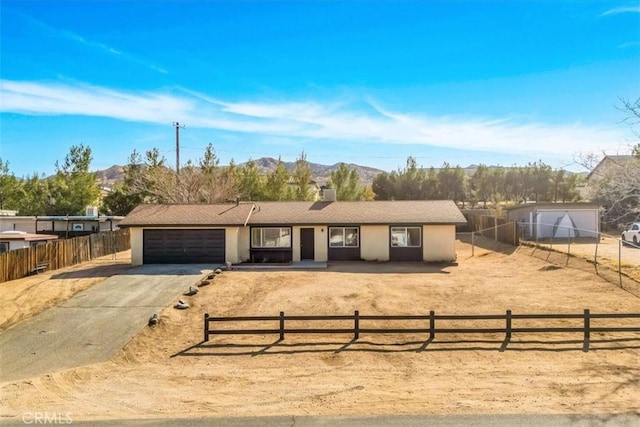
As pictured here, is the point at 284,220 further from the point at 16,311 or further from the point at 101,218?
the point at 101,218

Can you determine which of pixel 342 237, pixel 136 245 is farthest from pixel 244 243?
pixel 136 245

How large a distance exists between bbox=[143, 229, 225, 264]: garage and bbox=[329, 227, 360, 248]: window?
6.20 meters

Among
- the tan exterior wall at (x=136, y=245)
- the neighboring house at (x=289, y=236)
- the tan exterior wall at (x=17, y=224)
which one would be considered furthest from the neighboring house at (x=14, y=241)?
the tan exterior wall at (x=17, y=224)

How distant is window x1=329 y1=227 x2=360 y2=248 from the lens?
26062 mm

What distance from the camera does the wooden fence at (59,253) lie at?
22.0m

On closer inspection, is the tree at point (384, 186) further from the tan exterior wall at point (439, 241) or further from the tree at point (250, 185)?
the tan exterior wall at point (439, 241)

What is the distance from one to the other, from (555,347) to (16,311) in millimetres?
18045

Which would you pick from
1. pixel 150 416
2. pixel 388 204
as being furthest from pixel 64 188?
pixel 150 416

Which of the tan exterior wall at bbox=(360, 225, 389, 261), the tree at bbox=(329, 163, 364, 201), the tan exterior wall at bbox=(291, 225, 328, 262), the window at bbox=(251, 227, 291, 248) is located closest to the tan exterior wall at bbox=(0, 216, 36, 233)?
the window at bbox=(251, 227, 291, 248)

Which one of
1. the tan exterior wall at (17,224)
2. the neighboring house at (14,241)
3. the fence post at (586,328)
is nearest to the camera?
the fence post at (586,328)

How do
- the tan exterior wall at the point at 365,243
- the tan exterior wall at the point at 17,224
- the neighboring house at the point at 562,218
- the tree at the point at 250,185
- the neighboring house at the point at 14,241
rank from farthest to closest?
the tree at the point at 250,185
the tan exterior wall at the point at 17,224
the neighboring house at the point at 562,218
the neighboring house at the point at 14,241
the tan exterior wall at the point at 365,243

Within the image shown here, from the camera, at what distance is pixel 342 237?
26125mm

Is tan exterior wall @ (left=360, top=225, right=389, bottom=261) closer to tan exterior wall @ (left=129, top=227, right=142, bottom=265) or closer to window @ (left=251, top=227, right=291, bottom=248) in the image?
window @ (left=251, top=227, right=291, bottom=248)

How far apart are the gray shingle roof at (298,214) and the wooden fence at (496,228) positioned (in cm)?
541
